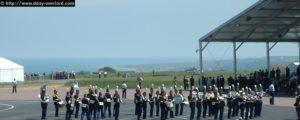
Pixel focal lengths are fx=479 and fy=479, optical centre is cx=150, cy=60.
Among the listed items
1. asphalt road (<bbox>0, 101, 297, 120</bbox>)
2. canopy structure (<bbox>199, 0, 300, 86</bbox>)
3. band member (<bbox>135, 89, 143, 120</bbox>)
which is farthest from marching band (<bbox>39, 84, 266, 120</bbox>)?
canopy structure (<bbox>199, 0, 300, 86</bbox>)

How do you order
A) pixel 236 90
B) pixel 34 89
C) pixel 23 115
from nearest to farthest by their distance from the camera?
1. pixel 236 90
2. pixel 23 115
3. pixel 34 89

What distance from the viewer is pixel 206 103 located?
28.3m

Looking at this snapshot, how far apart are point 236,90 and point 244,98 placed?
852 mm

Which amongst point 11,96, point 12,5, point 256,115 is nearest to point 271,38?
point 256,115

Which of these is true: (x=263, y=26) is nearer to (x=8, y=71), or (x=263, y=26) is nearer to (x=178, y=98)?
(x=178, y=98)

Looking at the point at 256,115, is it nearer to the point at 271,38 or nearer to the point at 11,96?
the point at 271,38

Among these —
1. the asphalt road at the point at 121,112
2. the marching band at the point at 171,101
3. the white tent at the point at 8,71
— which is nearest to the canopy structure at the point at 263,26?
the asphalt road at the point at 121,112

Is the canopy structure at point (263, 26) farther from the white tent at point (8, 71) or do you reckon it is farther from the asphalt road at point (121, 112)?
the white tent at point (8, 71)

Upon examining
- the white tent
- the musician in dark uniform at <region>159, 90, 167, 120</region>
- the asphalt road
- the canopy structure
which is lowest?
the asphalt road

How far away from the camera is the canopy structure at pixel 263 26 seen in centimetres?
4191

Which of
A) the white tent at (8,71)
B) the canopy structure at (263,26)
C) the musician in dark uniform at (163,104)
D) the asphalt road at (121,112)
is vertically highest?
the canopy structure at (263,26)

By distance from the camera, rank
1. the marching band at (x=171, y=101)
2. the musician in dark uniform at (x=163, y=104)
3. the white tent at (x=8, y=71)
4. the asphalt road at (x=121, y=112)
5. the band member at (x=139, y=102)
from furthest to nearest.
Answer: the white tent at (x=8, y=71) < the asphalt road at (x=121, y=112) < the band member at (x=139, y=102) < the musician in dark uniform at (x=163, y=104) < the marching band at (x=171, y=101)

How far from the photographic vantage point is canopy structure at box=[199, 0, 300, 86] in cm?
4191

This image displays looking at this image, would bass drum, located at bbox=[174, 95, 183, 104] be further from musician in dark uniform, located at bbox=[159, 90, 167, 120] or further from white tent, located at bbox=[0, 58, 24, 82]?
white tent, located at bbox=[0, 58, 24, 82]
